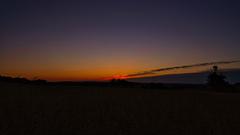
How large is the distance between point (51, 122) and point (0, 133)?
2.78m

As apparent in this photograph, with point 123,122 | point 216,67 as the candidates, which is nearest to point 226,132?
point 123,122

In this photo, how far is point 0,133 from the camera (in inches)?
394

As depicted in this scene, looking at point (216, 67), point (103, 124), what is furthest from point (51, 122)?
point (216, 67)

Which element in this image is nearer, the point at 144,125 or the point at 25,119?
the point at 144,125

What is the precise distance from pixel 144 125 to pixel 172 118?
9.10ft

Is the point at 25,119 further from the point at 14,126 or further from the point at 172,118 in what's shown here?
the point at 172,118

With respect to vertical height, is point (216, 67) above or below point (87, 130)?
above

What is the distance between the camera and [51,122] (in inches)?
491

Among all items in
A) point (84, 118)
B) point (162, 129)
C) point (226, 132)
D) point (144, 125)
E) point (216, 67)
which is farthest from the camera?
point (216, 67)

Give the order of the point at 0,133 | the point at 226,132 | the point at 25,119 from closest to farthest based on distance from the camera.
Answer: the point at 0,133, the point at 226,132, the point at 25,119

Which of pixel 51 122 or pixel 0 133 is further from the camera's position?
pixel 51 122

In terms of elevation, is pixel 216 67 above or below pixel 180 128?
above

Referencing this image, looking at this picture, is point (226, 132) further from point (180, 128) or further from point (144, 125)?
point (144, 125)

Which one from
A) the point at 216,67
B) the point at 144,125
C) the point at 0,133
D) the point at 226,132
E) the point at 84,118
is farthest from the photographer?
the point at 216,67
